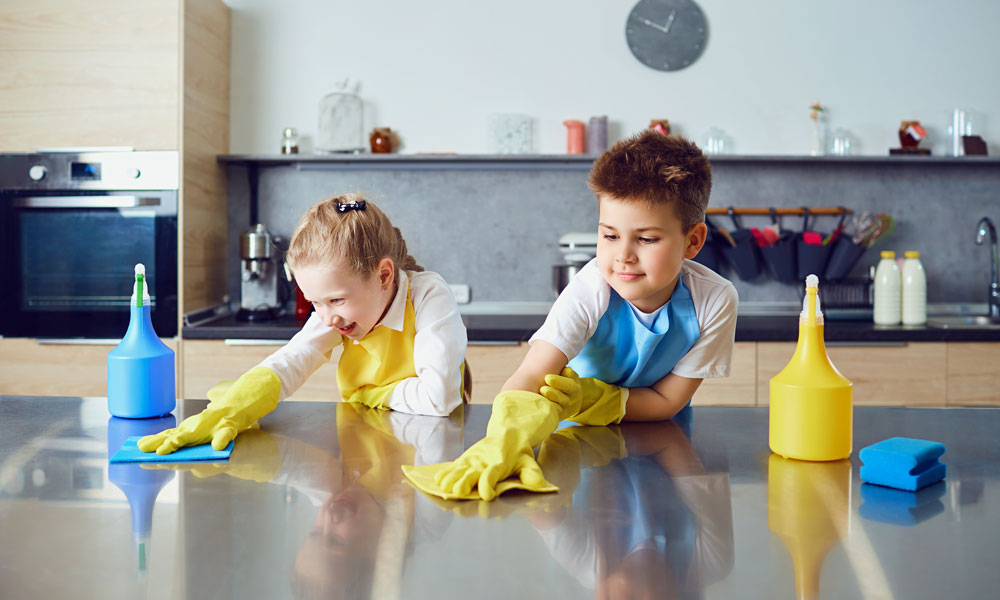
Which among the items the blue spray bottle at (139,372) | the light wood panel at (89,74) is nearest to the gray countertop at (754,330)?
the light wood panel at (89,74)

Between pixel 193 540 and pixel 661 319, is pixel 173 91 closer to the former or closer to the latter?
pixel 661 319

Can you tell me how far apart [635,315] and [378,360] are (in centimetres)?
44

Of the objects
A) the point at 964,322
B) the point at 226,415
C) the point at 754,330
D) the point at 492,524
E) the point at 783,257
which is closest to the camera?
the point at 492,524

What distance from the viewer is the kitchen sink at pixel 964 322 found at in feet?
8.43

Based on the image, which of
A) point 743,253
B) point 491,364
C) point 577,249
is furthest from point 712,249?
point 491,364

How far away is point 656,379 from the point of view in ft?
4.29

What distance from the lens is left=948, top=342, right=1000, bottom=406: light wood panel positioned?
251cm

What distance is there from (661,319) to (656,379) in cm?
11

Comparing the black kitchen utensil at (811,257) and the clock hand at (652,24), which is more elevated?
the clock hand at (652,24)

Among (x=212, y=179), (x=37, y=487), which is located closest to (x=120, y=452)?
(x=37, y=487)

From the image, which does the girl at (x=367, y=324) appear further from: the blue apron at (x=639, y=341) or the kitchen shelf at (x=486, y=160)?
the kitchen shelf at (x=486, y=160)

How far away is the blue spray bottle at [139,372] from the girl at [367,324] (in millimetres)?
75

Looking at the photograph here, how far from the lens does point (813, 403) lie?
97cm

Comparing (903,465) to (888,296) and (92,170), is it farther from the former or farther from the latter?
(92,170)
